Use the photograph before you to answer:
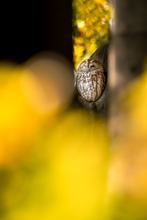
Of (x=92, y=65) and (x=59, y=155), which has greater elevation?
(x=59, y=155)

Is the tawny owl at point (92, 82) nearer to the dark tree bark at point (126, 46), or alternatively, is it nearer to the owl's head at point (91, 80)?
the owl's head at point (91, 80)

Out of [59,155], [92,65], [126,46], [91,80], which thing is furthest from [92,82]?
[59,155]

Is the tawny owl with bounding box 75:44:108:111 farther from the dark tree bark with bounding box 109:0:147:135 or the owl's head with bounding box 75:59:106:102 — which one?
the dark tree bark with bounding box 109:0:147:135

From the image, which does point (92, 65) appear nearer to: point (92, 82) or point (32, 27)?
point (92, 82)

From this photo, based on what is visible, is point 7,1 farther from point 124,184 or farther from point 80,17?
point 80,17

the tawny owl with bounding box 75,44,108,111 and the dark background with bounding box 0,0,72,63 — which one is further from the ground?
the dark background with bounding box 0,0,72,63

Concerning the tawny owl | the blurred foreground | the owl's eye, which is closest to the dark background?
the blurred foreground
